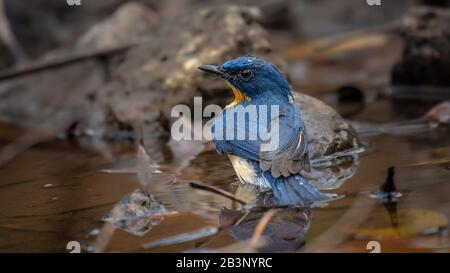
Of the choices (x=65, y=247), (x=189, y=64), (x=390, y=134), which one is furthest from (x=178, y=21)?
(x=65, y=247)

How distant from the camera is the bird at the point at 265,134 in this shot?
4.50 metres

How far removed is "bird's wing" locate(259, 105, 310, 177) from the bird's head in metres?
0.36

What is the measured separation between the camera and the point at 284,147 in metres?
4.63

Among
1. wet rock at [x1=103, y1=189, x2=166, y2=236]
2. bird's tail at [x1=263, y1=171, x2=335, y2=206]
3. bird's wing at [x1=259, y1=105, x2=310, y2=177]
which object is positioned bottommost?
wet rock at [x1=103, y1=189, x2=166, y2=236]

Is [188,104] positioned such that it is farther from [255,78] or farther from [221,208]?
[221,208]

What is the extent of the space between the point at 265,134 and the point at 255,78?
2.18 ft

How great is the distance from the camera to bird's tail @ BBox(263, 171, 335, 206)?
14.4ft

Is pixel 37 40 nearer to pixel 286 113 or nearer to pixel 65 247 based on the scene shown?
pixel 286 113

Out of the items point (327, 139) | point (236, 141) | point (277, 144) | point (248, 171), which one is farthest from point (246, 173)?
point (327, 139)

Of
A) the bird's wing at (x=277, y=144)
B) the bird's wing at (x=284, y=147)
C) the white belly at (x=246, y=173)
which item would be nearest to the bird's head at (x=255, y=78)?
the bird's wing at (x=277, y=144)

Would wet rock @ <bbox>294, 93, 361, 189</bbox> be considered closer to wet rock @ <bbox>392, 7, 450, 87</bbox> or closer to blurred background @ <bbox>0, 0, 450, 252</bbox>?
blurred background @ <bbox>0, 0, 450, 252</bbox>

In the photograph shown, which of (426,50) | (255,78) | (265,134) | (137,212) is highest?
(426,50)

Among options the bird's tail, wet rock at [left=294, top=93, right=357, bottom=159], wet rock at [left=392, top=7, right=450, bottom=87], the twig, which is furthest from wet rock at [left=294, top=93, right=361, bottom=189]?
wet rock at [left=392, top=7, right=450, bottom=87]

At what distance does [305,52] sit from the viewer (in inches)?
404
